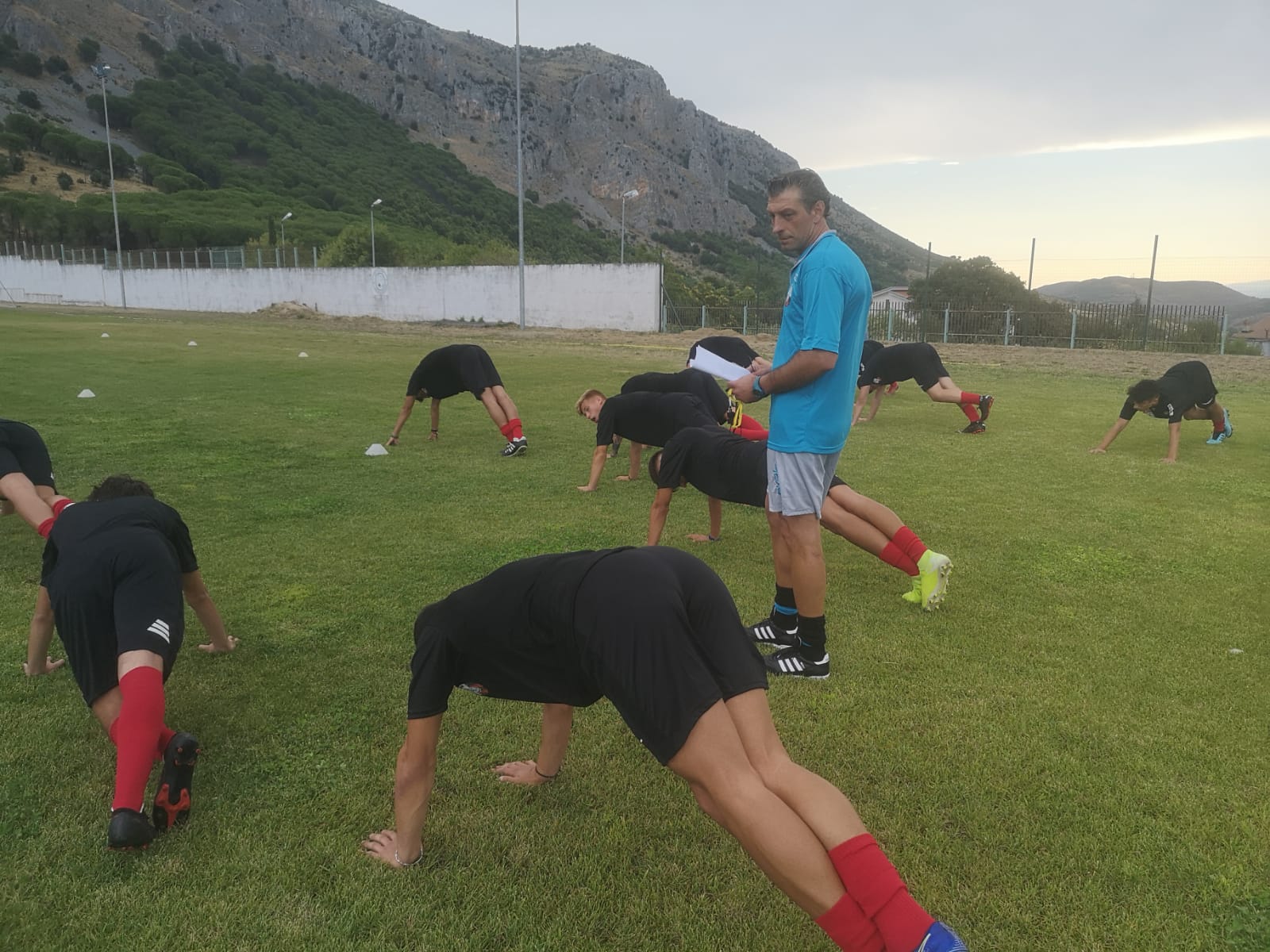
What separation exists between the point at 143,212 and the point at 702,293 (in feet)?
160

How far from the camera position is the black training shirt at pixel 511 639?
85.7 inches

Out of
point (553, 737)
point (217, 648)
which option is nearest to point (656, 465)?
point (553, 737)

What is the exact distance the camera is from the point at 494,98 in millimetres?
142875

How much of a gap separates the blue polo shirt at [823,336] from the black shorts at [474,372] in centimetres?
580

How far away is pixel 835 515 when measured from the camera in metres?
4.80

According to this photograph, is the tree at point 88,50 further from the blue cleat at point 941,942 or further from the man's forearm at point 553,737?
the blue cleat at point 941,942

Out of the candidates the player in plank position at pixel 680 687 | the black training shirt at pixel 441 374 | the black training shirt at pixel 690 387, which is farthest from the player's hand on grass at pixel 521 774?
the black training shirt at pixel 441 374

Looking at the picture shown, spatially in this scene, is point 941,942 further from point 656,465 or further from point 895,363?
point 895,363

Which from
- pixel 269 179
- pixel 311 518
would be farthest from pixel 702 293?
pixel 269 179

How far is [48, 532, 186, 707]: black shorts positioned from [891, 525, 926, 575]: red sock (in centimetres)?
374

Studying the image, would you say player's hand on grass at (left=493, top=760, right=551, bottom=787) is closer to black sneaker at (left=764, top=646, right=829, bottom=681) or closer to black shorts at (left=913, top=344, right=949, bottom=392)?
black sneaker at (left=764, top=646, right=829, bottom=681)

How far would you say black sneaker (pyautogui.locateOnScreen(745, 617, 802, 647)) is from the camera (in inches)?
167

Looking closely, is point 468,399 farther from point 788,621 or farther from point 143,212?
point 143,212

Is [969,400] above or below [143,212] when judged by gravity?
below
